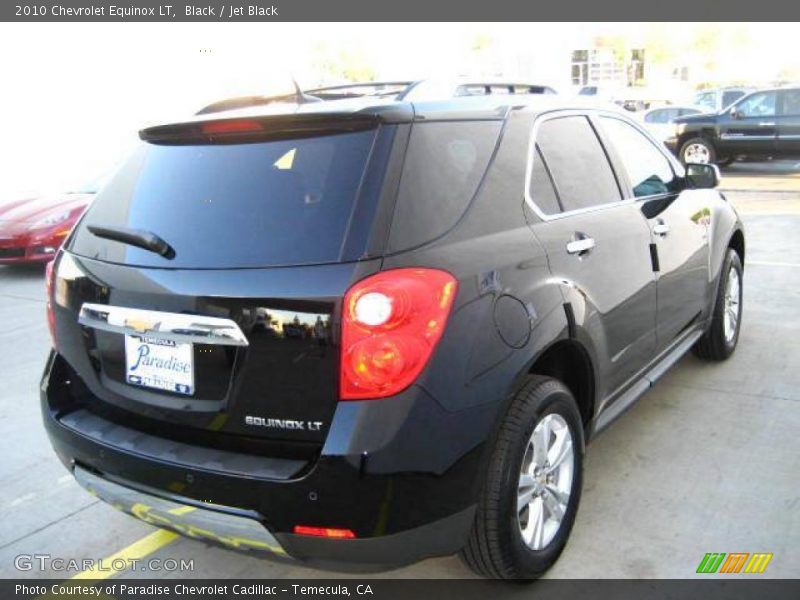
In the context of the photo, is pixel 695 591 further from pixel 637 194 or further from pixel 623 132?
pixel 623 132

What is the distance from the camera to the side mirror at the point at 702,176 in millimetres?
4590

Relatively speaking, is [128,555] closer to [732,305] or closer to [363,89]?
[363,89]

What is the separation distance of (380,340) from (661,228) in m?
2.17

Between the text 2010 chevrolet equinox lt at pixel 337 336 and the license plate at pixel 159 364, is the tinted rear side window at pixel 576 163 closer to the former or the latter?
the text 2010 chevrolet equinox lt at pixel 337 336

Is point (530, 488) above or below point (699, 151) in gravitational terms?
above

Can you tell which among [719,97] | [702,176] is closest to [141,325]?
[702,176]

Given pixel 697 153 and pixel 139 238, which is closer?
pixel 139 238

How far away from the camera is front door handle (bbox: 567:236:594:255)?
294 cm

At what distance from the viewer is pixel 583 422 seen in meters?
3.15

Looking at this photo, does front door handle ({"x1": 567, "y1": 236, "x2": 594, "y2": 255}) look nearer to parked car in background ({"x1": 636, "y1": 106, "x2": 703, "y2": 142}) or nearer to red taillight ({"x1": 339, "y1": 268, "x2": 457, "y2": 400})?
red taillight ({"x1": 339, "y1": 268, "x2": 457, "y2": 400})

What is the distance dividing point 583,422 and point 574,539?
1.56 feet

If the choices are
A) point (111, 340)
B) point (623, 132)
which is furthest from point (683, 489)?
point (111, 340)

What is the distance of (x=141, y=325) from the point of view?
242 cm

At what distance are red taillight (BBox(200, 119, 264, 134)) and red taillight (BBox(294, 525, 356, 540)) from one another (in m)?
1.31
